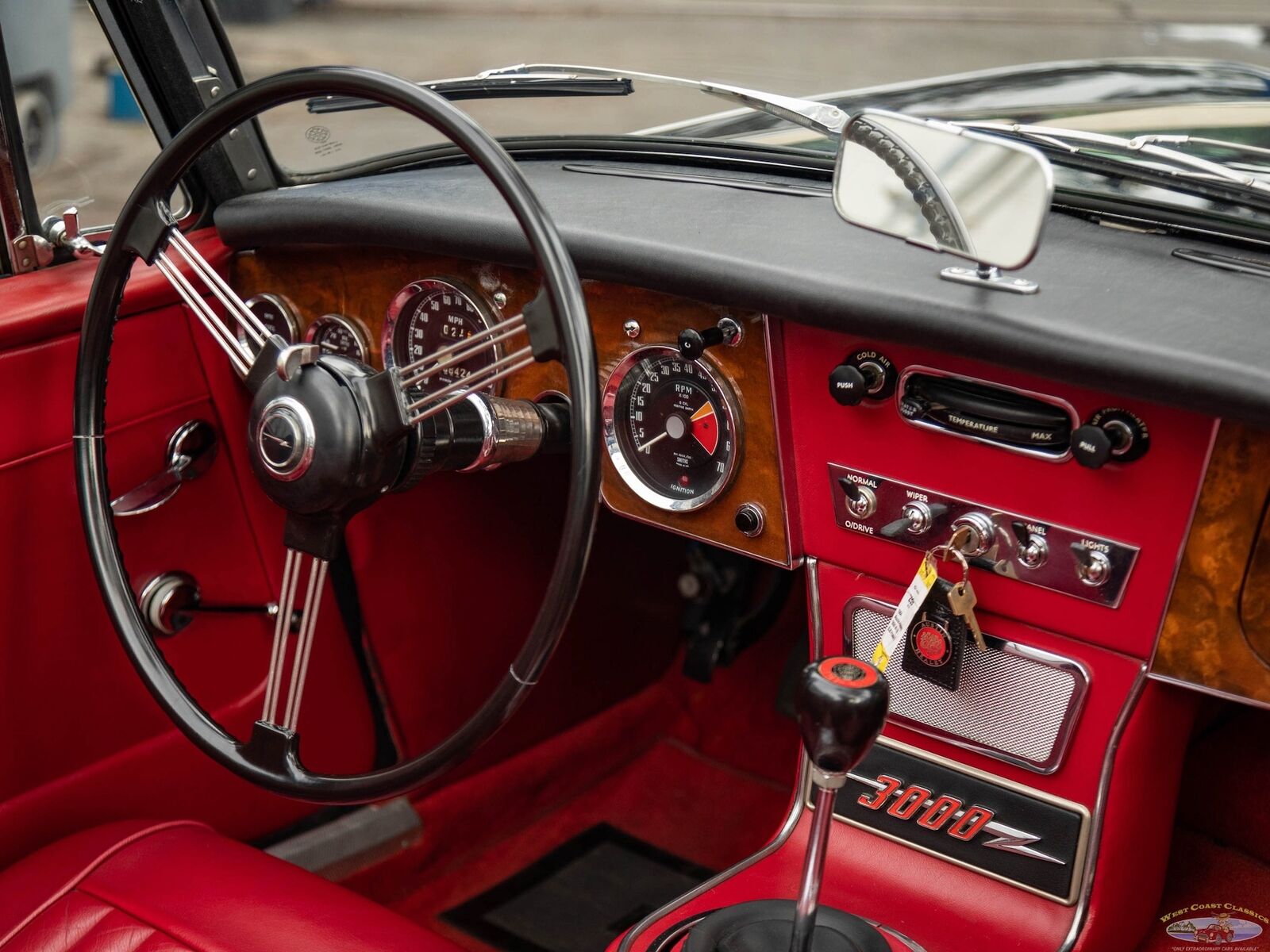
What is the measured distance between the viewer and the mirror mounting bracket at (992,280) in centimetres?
131

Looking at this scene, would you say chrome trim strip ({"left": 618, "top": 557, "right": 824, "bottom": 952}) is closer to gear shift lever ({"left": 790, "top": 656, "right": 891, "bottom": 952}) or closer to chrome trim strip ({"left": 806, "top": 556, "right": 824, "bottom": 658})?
chrome trim strip ({"left": 806, "top": 556, "right": 824, "bottom": 658})

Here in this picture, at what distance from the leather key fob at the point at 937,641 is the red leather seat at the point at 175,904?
0.65 m

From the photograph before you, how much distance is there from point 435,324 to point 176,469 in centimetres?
43

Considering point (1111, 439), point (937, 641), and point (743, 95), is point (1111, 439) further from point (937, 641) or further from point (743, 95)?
point (743, 95)

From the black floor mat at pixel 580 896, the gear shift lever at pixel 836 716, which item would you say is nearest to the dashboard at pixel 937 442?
the gear shift lever at pixel 836 716

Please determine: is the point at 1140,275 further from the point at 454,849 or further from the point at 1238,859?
the point at 454,849

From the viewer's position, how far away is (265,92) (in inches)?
53.5

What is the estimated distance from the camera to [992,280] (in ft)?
4.33

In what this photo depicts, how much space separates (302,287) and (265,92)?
0.55 meters

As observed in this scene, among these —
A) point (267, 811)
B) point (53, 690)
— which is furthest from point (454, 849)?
point (53, 690)

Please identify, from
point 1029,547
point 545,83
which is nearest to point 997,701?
point 1029,547

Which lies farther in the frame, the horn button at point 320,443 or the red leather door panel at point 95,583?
the red leather door panel at point 95,583

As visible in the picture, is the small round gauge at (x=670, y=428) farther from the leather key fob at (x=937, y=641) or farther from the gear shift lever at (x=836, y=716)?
the gear shift lever at (x=836, y=716)

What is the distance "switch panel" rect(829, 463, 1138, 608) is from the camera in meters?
1.37
